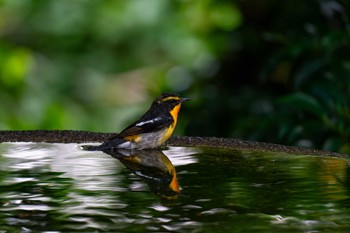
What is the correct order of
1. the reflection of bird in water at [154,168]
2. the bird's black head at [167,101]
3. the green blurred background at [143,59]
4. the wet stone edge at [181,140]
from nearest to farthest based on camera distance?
the reflection of bird in water at [154,168] < the wet stone edge at [181,140] < the bird's black head at [167,101] < the green blurred background at [143,59]

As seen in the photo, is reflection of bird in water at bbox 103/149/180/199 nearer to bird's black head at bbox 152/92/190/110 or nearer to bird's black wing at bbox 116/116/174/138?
bird's black wing at bbox 116/116/174/138

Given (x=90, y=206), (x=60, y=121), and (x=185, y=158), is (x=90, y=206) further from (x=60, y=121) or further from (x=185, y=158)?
(x=60, y=121)

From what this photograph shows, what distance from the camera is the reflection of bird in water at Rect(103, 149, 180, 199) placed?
2.39 meters

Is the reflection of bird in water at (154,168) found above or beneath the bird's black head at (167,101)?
beneath

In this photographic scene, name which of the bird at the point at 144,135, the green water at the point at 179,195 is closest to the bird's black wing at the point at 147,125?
the bird at the point at 144,135

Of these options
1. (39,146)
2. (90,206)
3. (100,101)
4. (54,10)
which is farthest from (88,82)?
(90,206)

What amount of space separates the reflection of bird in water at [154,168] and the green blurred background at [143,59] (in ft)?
6.05

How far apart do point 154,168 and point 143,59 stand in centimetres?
313

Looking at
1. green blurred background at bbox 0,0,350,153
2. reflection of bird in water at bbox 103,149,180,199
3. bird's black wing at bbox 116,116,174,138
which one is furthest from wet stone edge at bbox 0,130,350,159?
green blurred background at bbox 0,0,350,153

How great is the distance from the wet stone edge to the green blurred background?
59.4 inches

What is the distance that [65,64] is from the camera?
18.6ft

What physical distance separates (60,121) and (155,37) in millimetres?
869

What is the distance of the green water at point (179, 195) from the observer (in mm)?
1954

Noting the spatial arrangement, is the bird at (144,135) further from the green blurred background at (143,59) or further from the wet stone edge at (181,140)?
the green blurred background at (143,59)
